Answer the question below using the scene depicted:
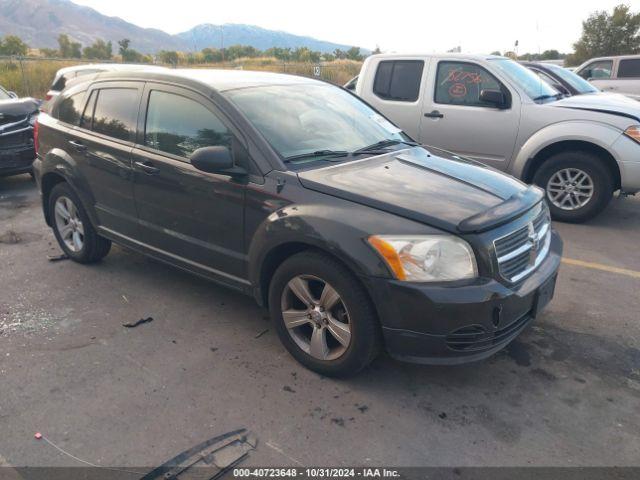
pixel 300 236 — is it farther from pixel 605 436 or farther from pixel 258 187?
pixel 605 436

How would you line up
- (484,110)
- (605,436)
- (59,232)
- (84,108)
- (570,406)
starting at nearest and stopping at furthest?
(605,436)
(570,406)
(84,108)
(59,232)
(484,110)

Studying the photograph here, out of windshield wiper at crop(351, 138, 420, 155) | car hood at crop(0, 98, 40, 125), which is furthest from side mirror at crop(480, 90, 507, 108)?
car hood at crop(0, 98, 40, 125)

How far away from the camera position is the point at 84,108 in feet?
14.6

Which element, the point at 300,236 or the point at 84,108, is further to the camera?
the point at 84,108

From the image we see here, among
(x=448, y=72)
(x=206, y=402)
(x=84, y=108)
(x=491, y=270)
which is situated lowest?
(x=206, y=402)

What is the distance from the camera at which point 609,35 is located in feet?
95.7

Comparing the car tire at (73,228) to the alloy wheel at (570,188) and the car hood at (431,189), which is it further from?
the alloy wheel at (570,188)

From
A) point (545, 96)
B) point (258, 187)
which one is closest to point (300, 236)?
point (258, 187)

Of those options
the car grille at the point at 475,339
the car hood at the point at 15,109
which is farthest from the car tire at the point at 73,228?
the car grille at the point at 475,339

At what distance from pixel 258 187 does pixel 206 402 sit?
129 cm

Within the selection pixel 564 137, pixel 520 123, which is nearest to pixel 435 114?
pixel 520 123

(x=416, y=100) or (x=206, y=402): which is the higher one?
(x=416, y=100)

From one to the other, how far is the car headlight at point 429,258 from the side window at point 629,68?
12.8 metres

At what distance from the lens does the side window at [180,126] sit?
3451mm
